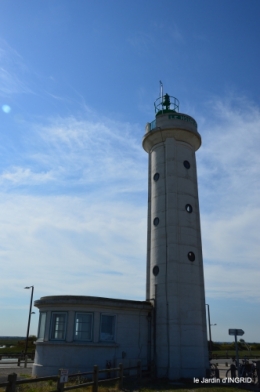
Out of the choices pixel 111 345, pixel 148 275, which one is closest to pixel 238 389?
pixel 111 345

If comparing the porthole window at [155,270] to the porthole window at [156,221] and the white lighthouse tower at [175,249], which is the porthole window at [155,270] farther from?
the porthole window at [156,221]

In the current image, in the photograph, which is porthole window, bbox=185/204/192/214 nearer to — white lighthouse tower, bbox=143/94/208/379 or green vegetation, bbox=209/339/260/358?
white lighthouse tower, bbox=143/94/208/379

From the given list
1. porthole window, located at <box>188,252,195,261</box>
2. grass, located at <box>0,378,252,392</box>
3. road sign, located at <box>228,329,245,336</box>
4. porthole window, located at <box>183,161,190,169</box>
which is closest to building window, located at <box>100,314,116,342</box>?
grass, located at <box>0,378,252,392</box>

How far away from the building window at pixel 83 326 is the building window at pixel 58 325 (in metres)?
0.68

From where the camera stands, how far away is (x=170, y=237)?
2338 cm

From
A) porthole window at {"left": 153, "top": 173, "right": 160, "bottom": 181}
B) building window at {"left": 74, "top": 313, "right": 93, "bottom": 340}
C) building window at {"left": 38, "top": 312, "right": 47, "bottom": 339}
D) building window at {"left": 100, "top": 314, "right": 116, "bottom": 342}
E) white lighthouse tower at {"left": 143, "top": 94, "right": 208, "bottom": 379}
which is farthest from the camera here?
porthole window at {"left": 153, "top": 173, "right": 160, "bottom": 181}

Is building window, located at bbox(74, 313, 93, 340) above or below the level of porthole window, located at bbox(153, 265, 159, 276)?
below

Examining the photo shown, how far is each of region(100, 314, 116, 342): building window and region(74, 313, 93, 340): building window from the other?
Result: 72 cm

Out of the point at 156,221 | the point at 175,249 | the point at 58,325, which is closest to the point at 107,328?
the point at 58,325

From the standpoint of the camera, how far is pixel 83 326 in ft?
64.8

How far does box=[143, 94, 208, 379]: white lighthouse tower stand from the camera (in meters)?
21.4

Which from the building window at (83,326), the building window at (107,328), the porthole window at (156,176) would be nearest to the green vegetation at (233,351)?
the building window at (107,328)

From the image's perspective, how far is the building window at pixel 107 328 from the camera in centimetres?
2008

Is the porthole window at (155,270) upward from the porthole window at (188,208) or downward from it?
downward
